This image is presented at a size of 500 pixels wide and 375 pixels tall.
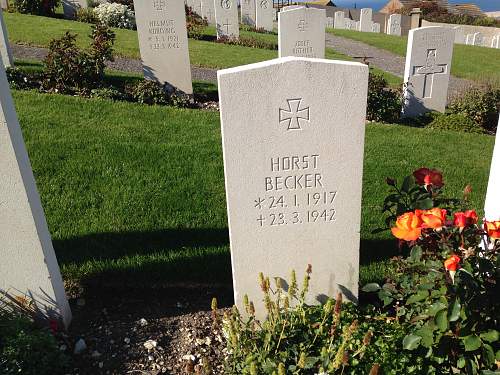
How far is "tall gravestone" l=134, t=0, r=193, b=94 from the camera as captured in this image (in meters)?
8.17

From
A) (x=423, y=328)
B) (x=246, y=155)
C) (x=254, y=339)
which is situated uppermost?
(x=246, y=155)

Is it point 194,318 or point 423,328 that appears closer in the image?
point 423,328

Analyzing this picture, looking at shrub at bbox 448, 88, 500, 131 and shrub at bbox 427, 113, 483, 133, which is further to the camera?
shrub at bbox 448, 88, 500, 131

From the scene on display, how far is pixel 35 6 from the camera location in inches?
677

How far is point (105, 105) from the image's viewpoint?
23.8 feet

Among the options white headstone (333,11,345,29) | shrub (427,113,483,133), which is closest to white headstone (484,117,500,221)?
shrub (427,113,483,133)

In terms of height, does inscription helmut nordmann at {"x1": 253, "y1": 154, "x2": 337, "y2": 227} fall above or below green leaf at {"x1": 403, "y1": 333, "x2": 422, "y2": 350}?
above

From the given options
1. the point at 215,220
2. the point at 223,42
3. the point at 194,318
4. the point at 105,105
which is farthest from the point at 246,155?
the point at 223,42

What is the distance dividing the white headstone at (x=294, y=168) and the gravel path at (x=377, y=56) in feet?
30.8

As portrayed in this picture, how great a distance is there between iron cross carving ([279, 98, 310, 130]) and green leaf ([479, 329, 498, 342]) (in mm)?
1459

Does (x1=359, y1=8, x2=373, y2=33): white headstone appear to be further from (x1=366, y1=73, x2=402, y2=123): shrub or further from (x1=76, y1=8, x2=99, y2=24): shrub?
(x1=366, y1=73, x2=402, y2=123): shrub

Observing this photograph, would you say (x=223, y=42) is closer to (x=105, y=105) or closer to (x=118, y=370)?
(x=105, y=105)

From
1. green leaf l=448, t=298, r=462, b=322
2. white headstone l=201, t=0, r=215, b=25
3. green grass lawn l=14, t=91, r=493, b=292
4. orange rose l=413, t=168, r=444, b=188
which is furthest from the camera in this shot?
white headstone l=201, t=0, r=215, b=25

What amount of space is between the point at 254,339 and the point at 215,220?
1839mm
